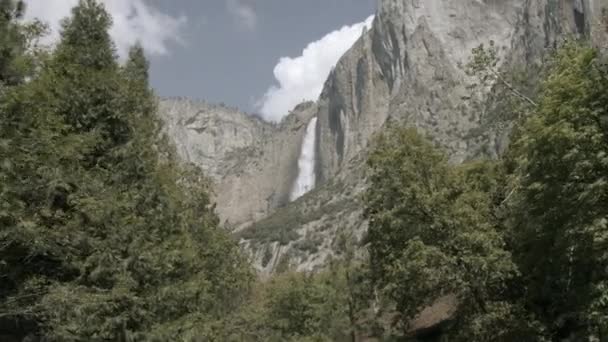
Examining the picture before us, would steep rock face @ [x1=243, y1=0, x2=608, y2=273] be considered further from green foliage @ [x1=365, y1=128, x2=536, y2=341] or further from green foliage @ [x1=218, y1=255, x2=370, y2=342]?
green foliage @ [x1=365, y1=128, x2=536, y2=341]

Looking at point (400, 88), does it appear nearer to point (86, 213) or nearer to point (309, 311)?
point (309, 311)

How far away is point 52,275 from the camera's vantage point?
46.3 feet

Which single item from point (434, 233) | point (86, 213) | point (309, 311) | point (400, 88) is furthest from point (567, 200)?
point (400, 88)

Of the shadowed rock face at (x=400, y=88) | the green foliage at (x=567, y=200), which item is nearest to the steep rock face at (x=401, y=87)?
the shadowed rock face at (x=400, y=88)

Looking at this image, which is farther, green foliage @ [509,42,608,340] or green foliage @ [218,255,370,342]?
green foliage @ [218,255,370,342]

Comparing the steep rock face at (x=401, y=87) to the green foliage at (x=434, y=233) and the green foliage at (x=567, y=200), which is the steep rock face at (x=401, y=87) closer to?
the green foliage at (x=434, y=233)

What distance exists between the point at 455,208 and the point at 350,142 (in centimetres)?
15917

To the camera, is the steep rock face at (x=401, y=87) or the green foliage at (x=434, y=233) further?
the steep rock face at (x=401, y=87)

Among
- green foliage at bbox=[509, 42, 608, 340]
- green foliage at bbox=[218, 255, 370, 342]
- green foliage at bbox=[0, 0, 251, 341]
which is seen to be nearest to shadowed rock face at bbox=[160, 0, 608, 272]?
green foliage at bbox=[218, 255, 370, 342]

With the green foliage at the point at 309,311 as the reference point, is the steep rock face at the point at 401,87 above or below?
above

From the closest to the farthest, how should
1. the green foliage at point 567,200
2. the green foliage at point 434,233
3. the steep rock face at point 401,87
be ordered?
the green foliage at point 567,200, the green foliage at point 434,233, the steep rock face at point 401,87

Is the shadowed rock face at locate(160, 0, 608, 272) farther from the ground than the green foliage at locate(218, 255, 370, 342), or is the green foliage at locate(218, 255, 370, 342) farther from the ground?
the shadowed rock face at locate(160, 0, 608, 272)

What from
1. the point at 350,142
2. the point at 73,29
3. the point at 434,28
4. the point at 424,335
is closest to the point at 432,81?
the point at 434,28

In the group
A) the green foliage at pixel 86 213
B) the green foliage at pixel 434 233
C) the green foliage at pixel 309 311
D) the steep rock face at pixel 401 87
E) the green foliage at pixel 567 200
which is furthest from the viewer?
the steep rock face at pixel 401 87
